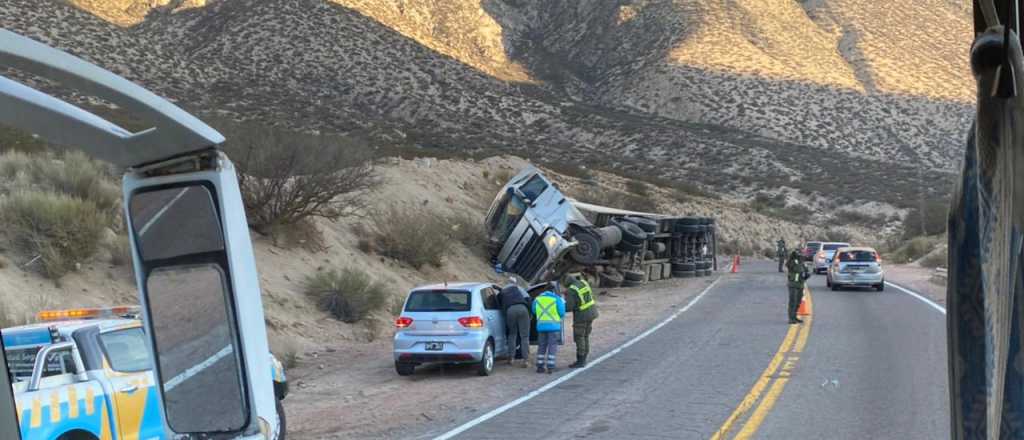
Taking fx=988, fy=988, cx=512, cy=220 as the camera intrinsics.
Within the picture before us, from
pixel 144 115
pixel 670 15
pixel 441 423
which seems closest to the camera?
pixel 144 115

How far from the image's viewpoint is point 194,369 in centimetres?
335

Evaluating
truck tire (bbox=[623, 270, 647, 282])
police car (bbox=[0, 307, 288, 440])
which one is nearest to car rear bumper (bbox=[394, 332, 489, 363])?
police car (bbox=[0, 307, 288, 440])

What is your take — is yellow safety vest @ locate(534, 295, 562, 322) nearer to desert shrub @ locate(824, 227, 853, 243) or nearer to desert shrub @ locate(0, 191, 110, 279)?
desert shrub @ locate(0, 191, 110, 279)

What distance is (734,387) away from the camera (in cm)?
1338

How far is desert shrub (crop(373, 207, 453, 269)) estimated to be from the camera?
2848 cm

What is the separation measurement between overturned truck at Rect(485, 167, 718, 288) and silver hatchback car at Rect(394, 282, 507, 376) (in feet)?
42.9

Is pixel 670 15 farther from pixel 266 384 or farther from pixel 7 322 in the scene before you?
pixel 266 384

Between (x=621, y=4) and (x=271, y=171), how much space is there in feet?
259

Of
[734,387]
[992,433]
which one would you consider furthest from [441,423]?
[992,433]

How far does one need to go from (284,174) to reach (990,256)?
23.6m

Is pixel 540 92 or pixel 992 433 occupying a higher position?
pixel 540 92

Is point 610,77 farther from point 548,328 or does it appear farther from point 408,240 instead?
point 548,328

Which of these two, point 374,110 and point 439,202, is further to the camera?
point 374,110

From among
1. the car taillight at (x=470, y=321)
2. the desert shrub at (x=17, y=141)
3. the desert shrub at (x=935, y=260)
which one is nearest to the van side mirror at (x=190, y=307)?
the car taillight at (x=470, y=321)
